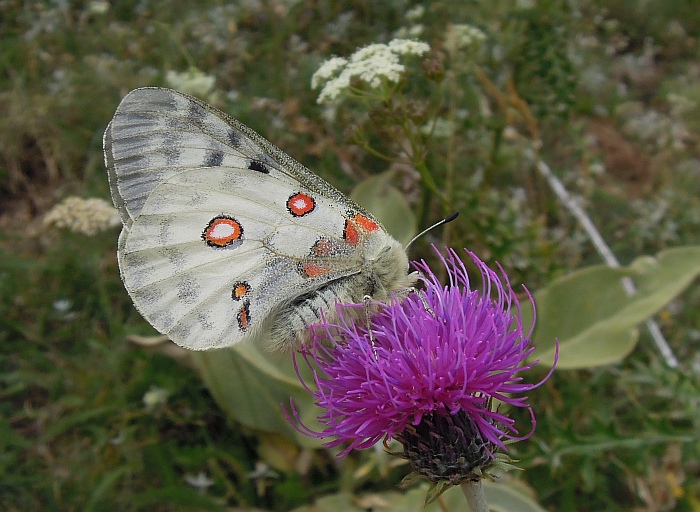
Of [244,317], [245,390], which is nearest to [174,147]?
[244,317]

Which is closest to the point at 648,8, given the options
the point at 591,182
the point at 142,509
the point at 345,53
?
the point at 591,182

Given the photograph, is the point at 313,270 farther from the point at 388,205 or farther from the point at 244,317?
the point at 388,205

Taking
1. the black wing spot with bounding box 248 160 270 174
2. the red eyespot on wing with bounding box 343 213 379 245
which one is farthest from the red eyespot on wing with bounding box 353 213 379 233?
the black wing spot with bounding box 248 160 270 174

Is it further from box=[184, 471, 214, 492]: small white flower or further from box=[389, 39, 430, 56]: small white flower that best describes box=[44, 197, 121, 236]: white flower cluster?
box=[389, 39, 430, 56]: small white flower

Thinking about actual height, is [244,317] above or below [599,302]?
above

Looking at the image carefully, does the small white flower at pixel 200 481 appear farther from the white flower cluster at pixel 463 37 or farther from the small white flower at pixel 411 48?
the white flower cluster at pixel 463 37

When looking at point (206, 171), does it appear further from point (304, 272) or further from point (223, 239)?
point (304, 272)
